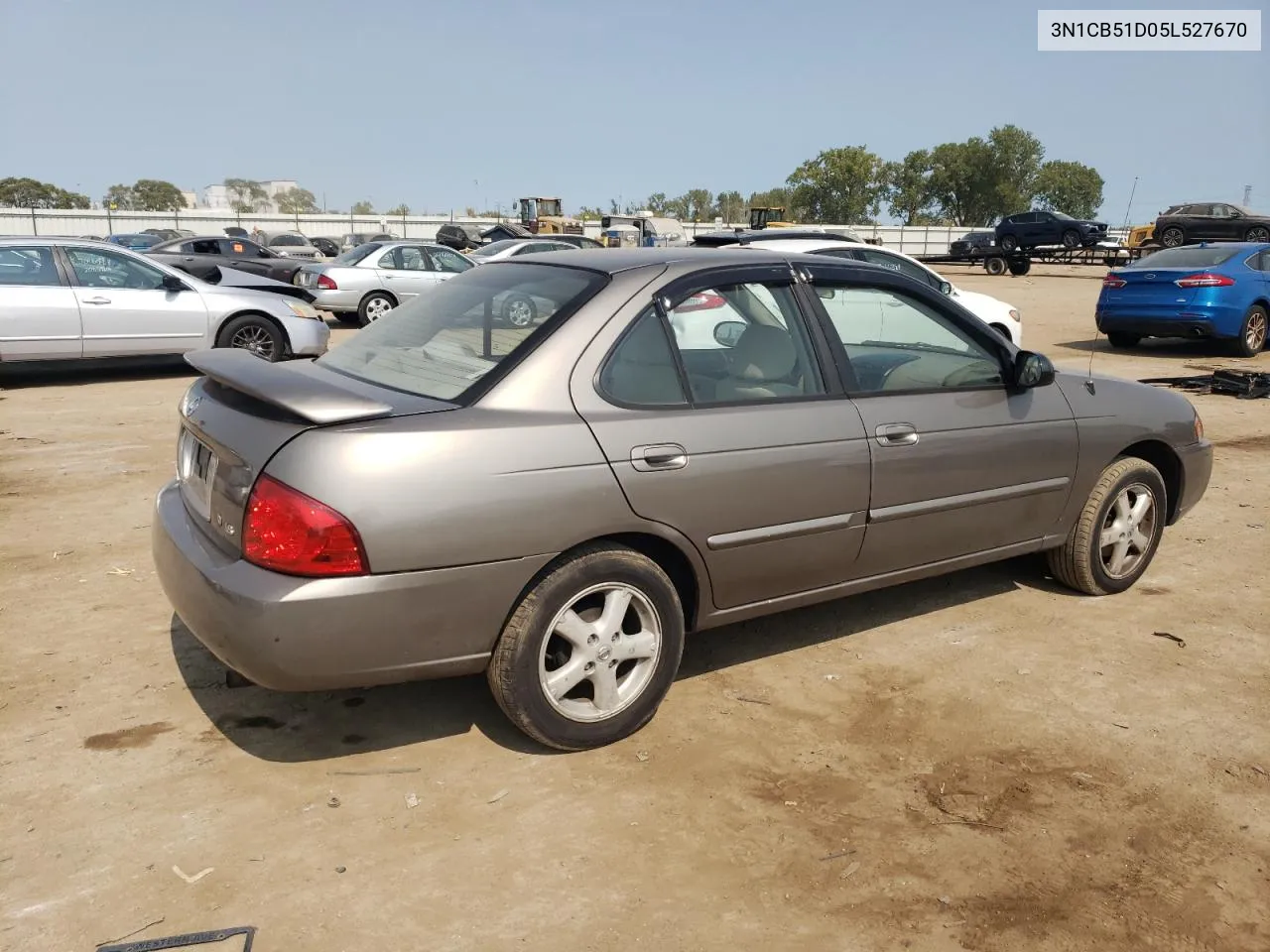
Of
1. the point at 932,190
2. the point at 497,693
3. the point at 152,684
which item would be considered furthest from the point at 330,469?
the point at 932,190

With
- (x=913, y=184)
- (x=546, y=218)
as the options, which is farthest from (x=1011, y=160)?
(x=546, y=218)

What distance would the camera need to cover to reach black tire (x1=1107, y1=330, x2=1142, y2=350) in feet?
46.7

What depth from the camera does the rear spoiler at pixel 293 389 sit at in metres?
2.94

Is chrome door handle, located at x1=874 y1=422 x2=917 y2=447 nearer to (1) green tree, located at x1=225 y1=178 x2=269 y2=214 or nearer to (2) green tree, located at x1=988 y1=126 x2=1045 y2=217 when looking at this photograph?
(2) green tree, located at x1=988 y1=126 x2=1045 y2=217

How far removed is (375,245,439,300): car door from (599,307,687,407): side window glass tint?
13021 millimetres

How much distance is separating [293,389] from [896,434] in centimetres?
222

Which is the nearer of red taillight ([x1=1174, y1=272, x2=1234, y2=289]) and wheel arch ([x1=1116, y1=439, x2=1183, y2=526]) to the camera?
wheel arch ([x1=1116, y1=439, x2=1183, y2=526])

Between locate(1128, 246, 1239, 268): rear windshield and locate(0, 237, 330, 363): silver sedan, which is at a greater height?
locate(1128, 246, 1239, 268): rear windshield

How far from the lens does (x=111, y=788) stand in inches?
122

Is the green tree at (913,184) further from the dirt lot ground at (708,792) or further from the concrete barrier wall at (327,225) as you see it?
the dirt lot ground at (708,792)

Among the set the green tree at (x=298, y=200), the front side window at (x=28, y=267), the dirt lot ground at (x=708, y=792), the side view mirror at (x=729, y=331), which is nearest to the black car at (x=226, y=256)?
the front side window at (x=28, y=267)

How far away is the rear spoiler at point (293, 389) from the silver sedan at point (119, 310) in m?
6.31

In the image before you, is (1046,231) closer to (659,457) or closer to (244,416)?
(659,457)

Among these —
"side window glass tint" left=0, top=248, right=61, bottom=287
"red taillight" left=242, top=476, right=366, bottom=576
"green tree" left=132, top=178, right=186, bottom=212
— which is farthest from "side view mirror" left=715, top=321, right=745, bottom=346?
"green tree" left=132, top=178, right=186, bottom=212
